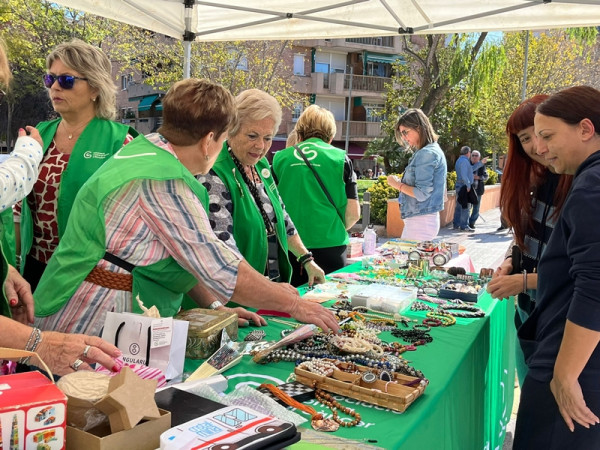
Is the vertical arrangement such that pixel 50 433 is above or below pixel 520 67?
below

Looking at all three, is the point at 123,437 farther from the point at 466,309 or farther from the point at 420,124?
the point at 420,124

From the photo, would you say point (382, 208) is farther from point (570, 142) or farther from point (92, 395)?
point (92, 395)

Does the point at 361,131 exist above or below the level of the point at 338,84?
below

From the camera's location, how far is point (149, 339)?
1.53m

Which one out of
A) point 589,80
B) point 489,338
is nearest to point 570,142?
point 489,338

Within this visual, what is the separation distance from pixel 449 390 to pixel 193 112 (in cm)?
127

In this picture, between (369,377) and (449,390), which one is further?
(449,390)

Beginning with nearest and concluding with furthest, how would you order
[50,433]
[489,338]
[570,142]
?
[50,433] → [570,142] → [489,338]

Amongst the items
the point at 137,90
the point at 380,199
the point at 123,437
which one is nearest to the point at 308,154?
the point at 123,437

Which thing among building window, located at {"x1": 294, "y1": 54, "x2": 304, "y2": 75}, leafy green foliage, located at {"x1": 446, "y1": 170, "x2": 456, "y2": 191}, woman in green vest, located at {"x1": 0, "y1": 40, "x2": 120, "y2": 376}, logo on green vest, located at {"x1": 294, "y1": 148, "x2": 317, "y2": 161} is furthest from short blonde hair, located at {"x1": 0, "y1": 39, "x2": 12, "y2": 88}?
building window, located at {"x1": 294, "y1": 54, "x2": 304, "y2": 75}

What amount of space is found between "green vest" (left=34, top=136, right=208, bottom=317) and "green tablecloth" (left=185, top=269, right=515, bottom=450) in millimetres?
302

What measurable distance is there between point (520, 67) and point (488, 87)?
6.24m

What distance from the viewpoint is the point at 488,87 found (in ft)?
50.8

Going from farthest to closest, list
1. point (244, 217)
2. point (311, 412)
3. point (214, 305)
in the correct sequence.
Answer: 1. point (244, 217)
2. point (214, 305)
3. point (311, 412)
